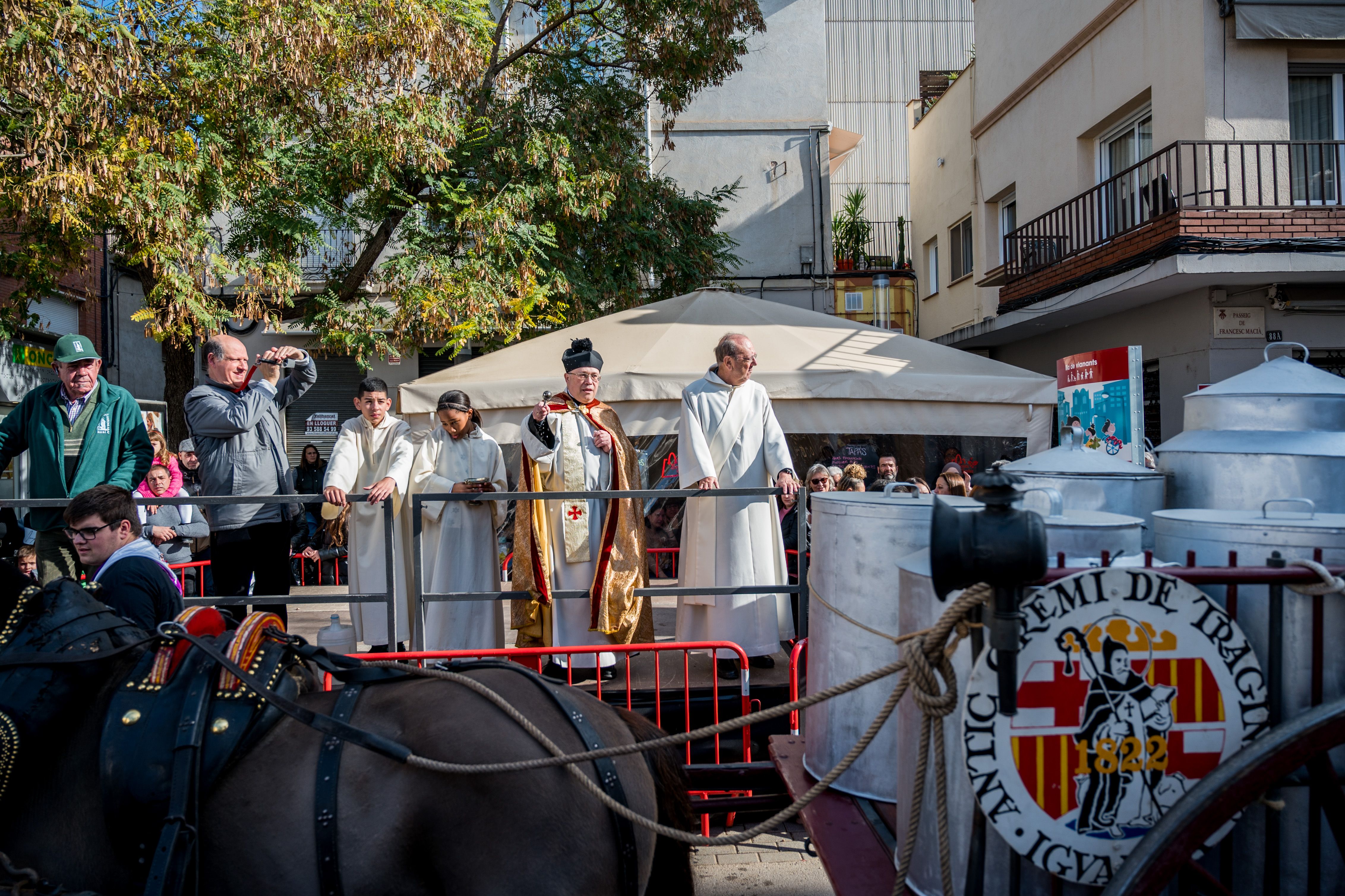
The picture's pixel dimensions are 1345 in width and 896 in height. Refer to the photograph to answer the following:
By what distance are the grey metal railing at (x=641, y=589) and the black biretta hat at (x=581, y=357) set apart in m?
1.08

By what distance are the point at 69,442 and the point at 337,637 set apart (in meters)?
1.88

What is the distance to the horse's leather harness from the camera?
6.73 ft

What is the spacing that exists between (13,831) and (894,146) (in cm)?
2930

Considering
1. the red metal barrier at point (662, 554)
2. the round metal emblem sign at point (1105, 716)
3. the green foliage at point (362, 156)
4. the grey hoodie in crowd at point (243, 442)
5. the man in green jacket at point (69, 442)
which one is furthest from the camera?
the red metal barrier at point (662, 554)

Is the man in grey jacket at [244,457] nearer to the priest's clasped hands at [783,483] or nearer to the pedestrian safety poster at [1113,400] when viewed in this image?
the priest's clasped hands at [783,483]

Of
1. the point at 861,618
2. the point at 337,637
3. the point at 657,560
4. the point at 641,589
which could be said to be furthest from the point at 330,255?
the point at 861,618

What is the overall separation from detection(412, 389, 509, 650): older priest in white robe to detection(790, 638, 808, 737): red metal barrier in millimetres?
2490

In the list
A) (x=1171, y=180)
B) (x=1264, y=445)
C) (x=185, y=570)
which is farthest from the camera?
(x=1171, y=180)

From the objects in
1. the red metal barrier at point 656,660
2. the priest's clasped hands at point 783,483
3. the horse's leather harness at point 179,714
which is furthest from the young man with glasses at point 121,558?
the priest's clasped hands at point 783,483

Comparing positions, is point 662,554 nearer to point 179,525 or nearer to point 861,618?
point 179,525

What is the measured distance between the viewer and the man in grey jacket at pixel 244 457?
18.4 feet

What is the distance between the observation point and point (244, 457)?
18.9 feet

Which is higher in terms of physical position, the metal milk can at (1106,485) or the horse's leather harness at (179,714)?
the metal milk can at (1106,485)

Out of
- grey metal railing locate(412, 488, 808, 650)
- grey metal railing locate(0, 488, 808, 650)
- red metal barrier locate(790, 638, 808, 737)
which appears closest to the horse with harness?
red metal barrier locate(790, 638, 808, 737)
